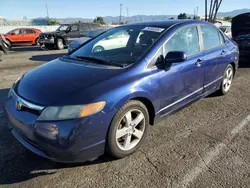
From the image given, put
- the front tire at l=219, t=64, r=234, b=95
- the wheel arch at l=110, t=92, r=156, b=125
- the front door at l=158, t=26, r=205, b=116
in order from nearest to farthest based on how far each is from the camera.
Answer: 1. the wheel arch at l=110, t=92, r=156, b=125
2. the front door at l=158, t=26, r=205, b=116
3. the front tire at l=219, t=64, r=234, b=95

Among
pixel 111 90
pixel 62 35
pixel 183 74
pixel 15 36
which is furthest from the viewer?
pixel 15 36

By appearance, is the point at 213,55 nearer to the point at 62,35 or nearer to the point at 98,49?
the point at 98,49

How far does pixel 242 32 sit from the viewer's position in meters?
8.95

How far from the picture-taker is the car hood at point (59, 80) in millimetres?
2529

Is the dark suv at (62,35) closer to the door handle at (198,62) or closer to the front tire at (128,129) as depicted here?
the door handle at (198,62)

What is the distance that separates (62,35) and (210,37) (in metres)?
12.8

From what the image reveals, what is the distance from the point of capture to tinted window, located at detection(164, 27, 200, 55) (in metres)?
3.48

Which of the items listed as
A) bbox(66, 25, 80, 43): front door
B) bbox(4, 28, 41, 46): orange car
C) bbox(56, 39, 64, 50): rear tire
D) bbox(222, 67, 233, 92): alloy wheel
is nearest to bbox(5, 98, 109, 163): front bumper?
bbox(222, 67, 233, 92): alloy wheel

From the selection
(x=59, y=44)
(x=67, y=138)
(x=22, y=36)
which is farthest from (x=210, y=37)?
(x=22, y=36)

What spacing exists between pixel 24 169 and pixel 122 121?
122cm

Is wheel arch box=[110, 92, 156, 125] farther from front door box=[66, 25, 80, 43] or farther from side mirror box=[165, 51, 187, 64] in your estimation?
front door box=[66, 25, 80, 43]

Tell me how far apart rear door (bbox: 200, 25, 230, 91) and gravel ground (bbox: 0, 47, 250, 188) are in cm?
88

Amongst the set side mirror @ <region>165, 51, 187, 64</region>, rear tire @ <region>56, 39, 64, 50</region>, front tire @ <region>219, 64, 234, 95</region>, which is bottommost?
rear tire @ <region>56, 39, 64, 50</region>

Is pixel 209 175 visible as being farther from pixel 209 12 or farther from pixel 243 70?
pixel 209 12
